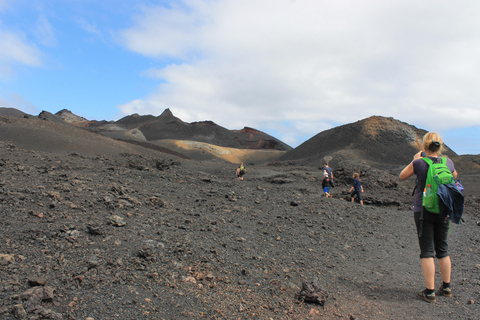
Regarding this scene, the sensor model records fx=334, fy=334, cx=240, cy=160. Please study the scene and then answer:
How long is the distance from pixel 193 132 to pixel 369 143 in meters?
35.2

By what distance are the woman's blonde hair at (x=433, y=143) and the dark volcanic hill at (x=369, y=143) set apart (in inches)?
1301

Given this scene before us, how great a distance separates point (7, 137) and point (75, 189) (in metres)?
16.3

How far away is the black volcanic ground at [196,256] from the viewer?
3.26 meters

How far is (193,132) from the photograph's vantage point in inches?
2586

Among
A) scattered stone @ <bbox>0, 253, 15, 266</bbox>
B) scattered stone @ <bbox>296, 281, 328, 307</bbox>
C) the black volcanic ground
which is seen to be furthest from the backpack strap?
scattered stone @ <bbox>0, 253, 15, 266</bbox>

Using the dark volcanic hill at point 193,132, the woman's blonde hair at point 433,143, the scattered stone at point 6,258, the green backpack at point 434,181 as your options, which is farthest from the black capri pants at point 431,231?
the dark volcanic hill at point 193,132

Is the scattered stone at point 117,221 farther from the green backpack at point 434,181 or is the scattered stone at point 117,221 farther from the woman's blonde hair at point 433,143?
the woman's blonde hair at point 433,143

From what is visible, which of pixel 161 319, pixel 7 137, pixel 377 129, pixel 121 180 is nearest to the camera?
pixel 161 319

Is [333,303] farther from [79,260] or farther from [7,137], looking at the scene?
[7,137]

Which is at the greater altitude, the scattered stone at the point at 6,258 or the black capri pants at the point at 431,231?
the black capri pants at the point at 431,231

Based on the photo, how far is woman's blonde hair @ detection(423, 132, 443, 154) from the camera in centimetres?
372

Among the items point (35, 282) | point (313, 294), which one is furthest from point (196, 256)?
point (35, 282)

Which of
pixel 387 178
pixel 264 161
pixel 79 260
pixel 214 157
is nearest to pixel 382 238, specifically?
pixel 79 260

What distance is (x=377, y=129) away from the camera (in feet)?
144
